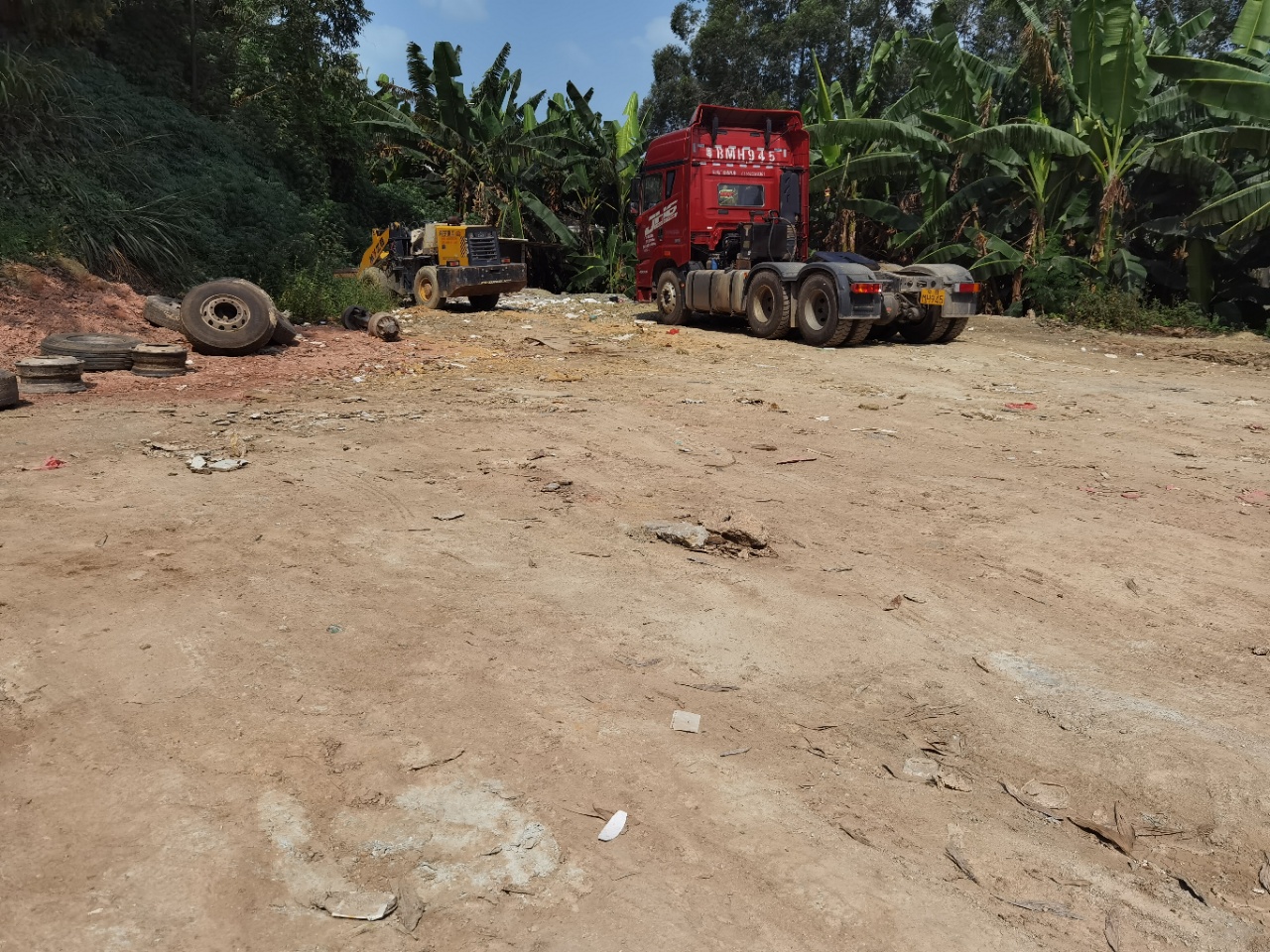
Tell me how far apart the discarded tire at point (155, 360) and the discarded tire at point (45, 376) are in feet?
2.66

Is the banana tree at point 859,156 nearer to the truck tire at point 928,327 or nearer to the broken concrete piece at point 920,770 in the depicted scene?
the truck tire at point 928,327

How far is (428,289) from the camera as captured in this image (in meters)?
17.5

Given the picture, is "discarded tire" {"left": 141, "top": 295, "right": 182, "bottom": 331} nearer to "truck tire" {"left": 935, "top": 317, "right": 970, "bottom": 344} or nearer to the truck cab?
the truck cab

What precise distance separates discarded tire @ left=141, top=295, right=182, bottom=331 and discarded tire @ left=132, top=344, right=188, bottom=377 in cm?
231

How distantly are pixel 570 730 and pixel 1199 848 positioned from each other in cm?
192

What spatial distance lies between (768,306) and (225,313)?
7540 millimetres

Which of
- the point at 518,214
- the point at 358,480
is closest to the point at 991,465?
the point at 358,480

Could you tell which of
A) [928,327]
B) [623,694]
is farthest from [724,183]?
[623,694]

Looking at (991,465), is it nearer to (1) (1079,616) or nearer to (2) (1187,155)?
(1) (1079,616)

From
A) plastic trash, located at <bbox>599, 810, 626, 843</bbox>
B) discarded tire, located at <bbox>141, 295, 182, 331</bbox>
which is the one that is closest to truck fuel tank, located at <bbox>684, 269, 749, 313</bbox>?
discarded tire, located at <bbox>141, 295, 182, 331</bbox>

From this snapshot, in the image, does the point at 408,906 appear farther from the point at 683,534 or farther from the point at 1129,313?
the point at 1129,313

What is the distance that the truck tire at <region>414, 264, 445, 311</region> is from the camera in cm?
1717

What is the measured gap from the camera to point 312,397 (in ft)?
29.7

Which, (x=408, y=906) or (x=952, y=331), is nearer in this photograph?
(x=408, y=906)
